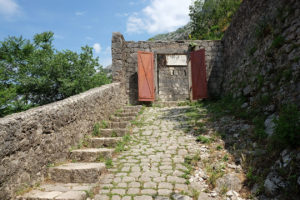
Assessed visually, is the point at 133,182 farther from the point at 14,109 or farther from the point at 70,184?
the point at 14,109

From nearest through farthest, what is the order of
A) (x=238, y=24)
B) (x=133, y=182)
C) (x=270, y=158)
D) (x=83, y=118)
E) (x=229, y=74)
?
(x=270, y=158) → (x=133, y=182) → (x=83, y=118) → (x=238, y=24) → (x=229, y=74)

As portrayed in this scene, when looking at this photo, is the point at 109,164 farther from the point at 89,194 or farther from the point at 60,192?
the point at 60,192

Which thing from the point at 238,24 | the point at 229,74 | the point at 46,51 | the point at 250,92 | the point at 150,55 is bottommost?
the point at 250,92

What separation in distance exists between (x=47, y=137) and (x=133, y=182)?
5.20 feet

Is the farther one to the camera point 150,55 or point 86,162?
point 150,55

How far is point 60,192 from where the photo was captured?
2580 millimetres

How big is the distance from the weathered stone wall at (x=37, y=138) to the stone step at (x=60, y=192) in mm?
187

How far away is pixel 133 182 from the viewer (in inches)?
117

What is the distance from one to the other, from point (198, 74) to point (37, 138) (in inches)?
297

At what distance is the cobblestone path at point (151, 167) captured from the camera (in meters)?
2.72

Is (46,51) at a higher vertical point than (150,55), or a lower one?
higher

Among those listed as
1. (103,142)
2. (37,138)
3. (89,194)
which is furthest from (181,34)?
(89,194)

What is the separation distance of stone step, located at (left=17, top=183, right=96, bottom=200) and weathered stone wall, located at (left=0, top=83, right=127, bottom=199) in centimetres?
19

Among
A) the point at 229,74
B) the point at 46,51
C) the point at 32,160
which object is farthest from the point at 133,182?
the point at 46,51
